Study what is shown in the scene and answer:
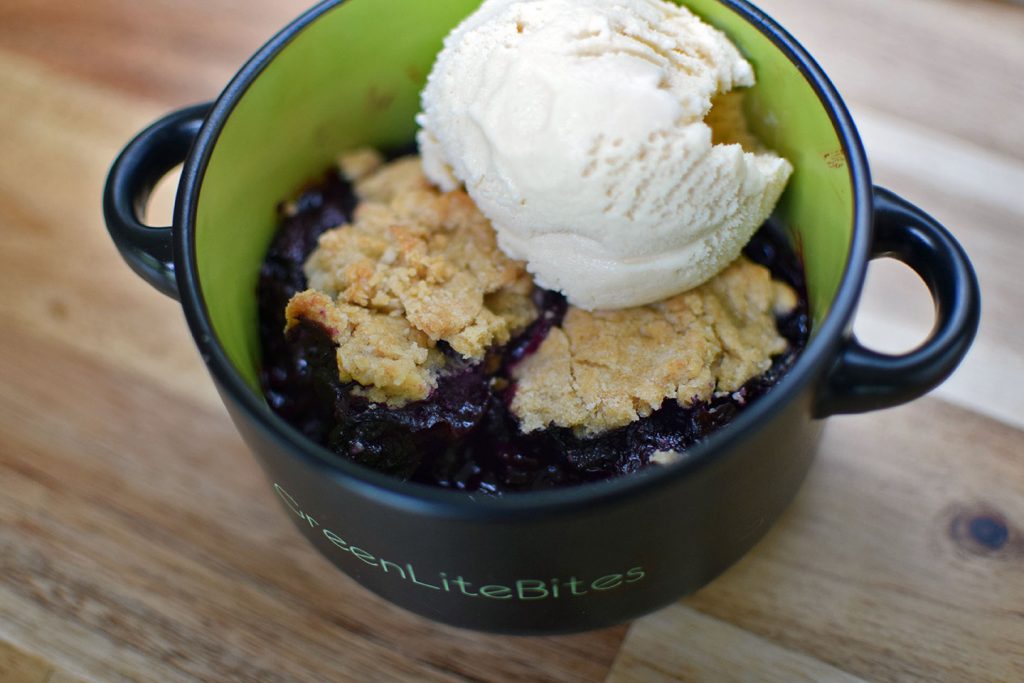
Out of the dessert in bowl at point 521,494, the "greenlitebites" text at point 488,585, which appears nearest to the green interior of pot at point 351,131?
the dessert in bowl at point 521,494

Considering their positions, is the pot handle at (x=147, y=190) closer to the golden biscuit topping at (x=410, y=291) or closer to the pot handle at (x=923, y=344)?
the golden biscuit topping at (x=410, y=291)

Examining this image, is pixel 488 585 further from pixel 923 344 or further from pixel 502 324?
pixel 923 344

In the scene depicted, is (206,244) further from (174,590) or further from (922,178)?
(922,178)

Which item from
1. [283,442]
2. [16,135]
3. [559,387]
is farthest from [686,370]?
[16,135]

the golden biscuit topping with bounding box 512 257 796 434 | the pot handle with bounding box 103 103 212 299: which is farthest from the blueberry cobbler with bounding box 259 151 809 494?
the pot handle with bounding box 103 103 212 299

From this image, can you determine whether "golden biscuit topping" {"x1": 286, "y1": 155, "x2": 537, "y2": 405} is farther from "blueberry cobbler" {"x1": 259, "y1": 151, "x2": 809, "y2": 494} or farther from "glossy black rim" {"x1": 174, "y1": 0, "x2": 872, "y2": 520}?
"glossy black rim" {"x1": 174, "y1": 0, "x2": 872, "y2": 520}

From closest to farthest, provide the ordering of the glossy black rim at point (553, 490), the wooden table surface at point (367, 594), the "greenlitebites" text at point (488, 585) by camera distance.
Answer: the glossy black rim at point (553, 490) < the "greenlitebites" text at point (488, 585) < the wooden table surface at point (367, 594)
